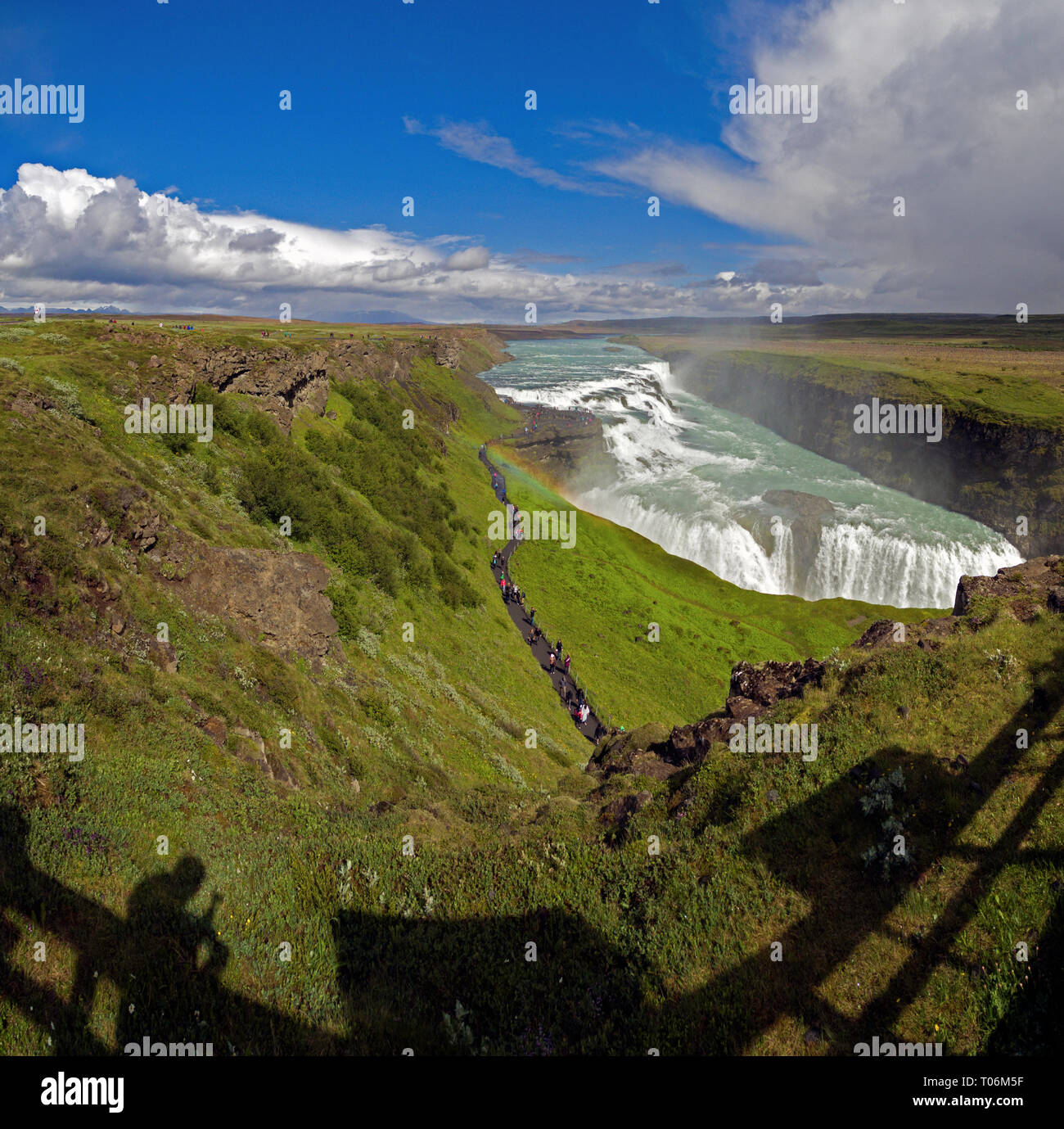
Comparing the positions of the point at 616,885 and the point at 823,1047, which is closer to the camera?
the point at 823,1047

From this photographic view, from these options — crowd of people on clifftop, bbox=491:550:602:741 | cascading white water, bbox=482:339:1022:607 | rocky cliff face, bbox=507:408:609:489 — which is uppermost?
rocky cliff face, bbox=507:408:609:489

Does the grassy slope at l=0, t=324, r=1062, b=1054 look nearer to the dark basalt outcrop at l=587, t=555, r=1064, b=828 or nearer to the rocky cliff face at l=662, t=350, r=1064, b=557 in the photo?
the dark basalt outcrop at l=587, t=555, r=1064, b=828

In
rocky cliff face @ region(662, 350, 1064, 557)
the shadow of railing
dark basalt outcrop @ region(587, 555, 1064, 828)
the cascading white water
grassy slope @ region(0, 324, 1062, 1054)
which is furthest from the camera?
rocky cliff face @ region(662, 350, 1064, 557)

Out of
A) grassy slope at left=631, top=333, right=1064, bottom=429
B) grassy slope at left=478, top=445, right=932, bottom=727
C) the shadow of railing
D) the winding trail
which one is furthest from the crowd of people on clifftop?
grassy slope at left=631, top=333, right=1064, bottom=429

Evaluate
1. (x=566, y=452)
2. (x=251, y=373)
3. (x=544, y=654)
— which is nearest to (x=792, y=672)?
(x=544, y=654)

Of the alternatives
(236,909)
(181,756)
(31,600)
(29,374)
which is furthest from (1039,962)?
(29,374)
